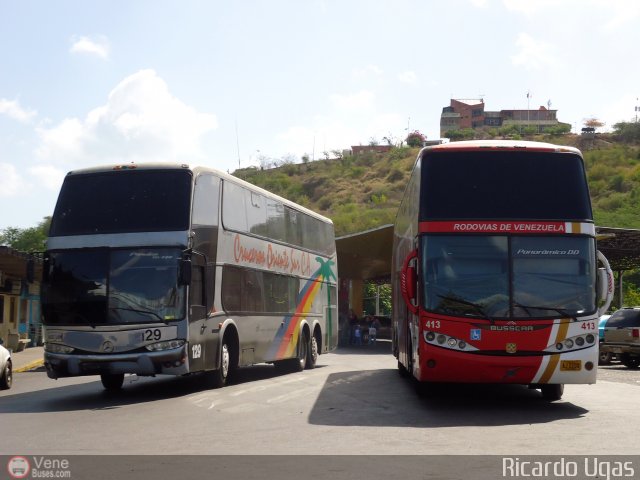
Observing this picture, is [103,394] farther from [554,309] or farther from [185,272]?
[554,309]

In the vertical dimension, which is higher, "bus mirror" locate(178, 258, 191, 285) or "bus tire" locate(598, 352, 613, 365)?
"bus mirror" locate(178, 258, 191, 285)

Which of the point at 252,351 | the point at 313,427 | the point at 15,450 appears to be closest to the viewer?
the point at 15,450

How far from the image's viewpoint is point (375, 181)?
4875 inches

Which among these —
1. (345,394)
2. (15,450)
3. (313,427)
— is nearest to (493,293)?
(313,427)

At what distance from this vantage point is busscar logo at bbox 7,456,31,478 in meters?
8.63

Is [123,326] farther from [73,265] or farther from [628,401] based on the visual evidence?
[628,401]

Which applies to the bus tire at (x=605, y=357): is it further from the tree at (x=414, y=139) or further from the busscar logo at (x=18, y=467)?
the tree at (x=414, y=139)

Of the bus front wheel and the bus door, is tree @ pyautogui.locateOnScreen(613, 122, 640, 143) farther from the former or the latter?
the bus door

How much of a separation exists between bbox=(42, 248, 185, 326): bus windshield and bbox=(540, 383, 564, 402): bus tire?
611cm

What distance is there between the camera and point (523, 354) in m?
13.6

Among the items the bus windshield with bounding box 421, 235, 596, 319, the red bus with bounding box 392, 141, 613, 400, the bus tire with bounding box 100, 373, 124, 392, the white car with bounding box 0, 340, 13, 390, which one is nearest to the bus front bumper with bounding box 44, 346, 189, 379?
the bus tire with bounding box 100, 373, 124, 392

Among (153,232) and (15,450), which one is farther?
(153,232)

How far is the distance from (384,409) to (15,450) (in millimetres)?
5946

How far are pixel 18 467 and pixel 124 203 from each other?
8.16 metres
